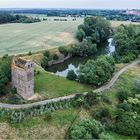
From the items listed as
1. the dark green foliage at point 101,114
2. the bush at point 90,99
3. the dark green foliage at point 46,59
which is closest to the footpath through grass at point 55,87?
the bush at point 90,99

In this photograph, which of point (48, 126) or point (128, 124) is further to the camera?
point (128, 124)

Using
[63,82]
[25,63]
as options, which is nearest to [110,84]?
[63,82]

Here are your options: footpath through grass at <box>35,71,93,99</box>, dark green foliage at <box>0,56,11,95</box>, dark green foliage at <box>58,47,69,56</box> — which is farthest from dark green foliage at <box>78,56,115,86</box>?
dark green foliage at <box>58,47,69,56</box>

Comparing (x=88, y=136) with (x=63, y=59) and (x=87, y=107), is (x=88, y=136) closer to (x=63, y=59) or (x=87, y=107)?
(x=87, y=107)

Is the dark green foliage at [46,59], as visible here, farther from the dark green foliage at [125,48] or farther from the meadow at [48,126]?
the meadow at [48,126]

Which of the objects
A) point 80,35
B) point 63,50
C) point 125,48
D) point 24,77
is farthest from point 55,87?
point 80,35

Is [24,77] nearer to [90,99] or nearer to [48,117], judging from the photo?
[48,117]

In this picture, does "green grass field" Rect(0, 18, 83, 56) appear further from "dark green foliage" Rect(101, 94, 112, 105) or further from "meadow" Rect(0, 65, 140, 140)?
"meadow" Rect(0, 65, 140, 140)
